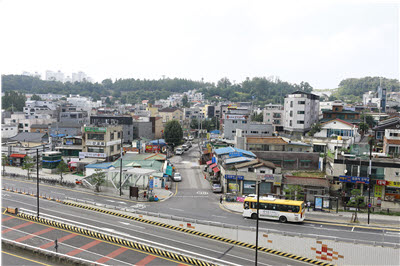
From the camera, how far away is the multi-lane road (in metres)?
19.4

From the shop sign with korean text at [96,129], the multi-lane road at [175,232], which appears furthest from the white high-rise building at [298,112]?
the shop sign with korean text at [96,129]

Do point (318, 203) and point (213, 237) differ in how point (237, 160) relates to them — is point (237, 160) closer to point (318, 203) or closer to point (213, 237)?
point (318, 203)

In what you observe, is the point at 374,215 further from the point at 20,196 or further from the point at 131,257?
the point at 20,196

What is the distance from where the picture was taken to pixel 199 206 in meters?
29.2

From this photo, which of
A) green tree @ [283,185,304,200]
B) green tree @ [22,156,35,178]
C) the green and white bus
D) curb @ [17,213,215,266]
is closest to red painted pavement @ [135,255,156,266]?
curb @ [17,213,215,266]

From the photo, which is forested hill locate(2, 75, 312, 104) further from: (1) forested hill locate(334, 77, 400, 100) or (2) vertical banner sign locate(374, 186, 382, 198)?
(2) vertical banner sign locate(374, 186, 382, 198)

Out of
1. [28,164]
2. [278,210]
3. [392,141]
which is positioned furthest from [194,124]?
Result: [278,210]

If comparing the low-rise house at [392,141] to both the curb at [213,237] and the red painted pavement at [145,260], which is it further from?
the red painted pavement at [145,260]

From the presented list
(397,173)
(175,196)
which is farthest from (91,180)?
(397,173)

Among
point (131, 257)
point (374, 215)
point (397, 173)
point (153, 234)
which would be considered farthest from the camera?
point (397, 173)

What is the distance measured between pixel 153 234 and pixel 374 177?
20.8 m

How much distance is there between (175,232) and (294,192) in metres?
12.3

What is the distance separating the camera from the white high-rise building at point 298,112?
55.8m

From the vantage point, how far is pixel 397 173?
29875mm
